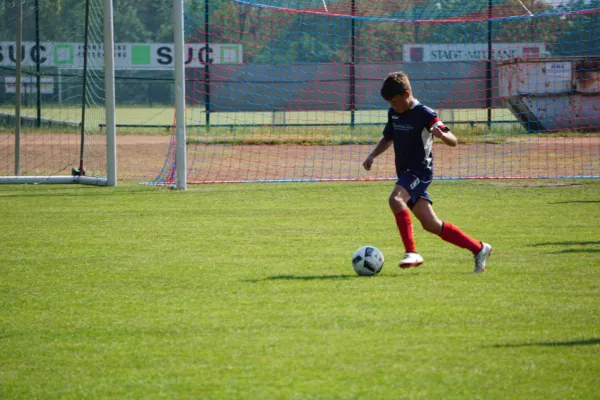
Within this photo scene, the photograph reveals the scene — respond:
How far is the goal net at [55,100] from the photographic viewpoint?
1579cm

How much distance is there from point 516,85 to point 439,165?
548cm

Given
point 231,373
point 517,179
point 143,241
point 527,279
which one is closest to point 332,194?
point 517,179

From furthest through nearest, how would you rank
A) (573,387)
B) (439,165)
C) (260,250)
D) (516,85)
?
(516,85) < (439,165) < (260,250) < (573,387)

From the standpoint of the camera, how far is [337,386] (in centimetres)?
431

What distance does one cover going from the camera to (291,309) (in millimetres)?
5875

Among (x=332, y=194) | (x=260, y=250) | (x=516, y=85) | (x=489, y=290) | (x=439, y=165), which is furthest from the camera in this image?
(x=516, y=85)

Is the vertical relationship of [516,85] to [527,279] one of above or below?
above

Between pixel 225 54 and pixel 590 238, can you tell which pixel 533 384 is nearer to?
pixel 590 238

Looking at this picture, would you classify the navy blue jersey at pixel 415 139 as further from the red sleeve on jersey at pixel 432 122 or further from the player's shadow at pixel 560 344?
A: the player's shadow at pixel 560 344

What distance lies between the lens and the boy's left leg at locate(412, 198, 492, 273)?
23.4ft

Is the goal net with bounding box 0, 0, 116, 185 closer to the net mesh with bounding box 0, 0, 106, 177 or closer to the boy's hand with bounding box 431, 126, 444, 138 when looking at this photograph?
the net mesh with bounding box 0, 0, 106, 177

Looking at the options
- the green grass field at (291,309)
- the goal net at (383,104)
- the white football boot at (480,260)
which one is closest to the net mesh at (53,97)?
the goal net at (383,104)

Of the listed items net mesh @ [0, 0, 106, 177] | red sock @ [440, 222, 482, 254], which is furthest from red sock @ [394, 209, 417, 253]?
net mesh @ [0, 0, 106, 177]

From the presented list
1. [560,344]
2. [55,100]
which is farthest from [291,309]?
[55,100]
